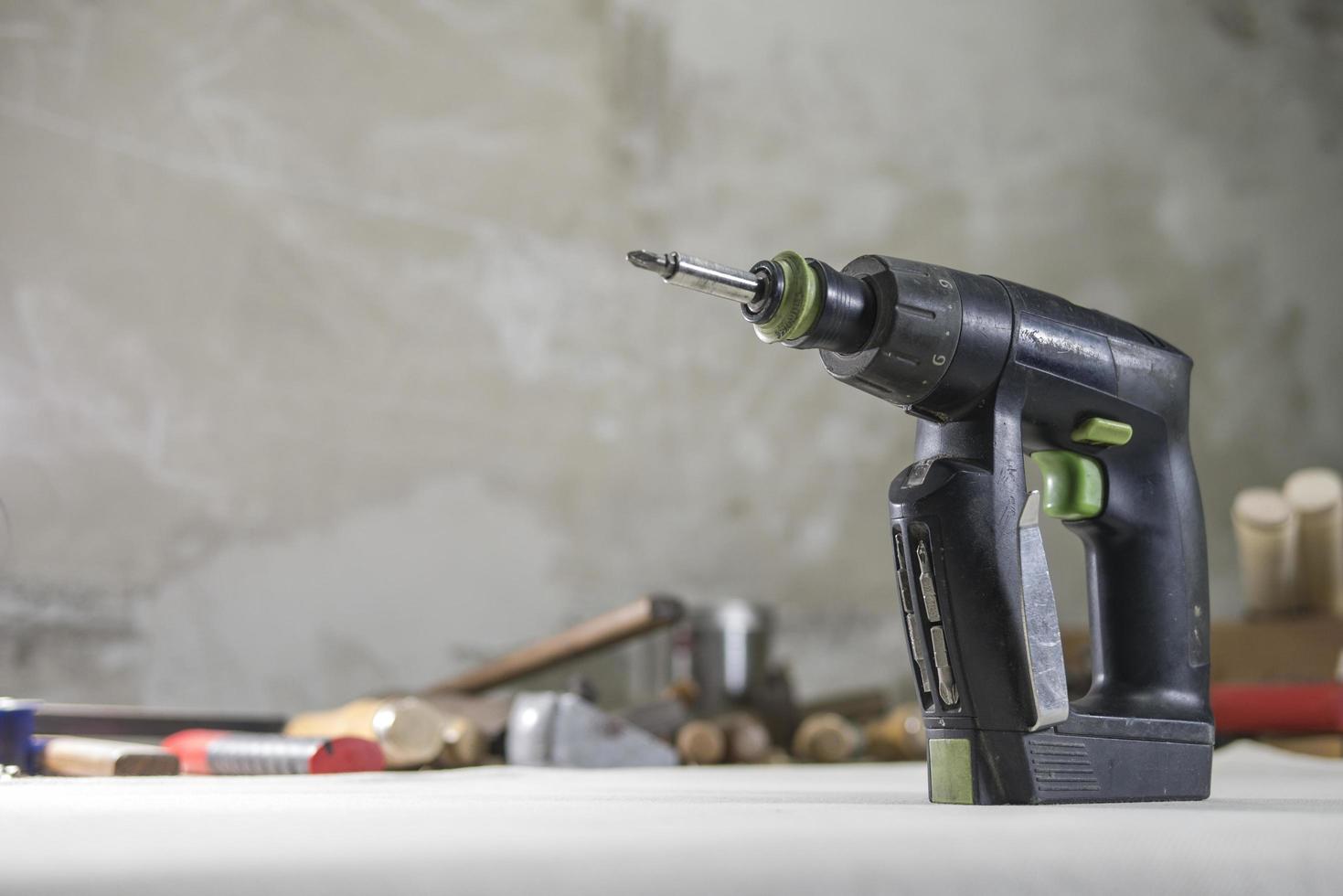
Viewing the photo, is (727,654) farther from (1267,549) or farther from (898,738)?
(1267,549)

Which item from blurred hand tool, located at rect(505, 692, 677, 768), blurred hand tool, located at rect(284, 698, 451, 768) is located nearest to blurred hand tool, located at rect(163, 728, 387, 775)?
blurred hand tool, located at rect(284, 698, 451, 768)

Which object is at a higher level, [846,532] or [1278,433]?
[1278,433]

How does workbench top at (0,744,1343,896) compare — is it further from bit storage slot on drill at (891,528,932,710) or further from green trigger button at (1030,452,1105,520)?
green trigger button at (1030,452,1105,520)

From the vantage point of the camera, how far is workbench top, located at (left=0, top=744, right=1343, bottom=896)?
426mm

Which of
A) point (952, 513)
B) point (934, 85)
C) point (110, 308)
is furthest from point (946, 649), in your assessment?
point (934, 85)

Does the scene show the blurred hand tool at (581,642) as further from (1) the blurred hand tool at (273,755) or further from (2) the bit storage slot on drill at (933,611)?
(2) the bit storage slot on drill at (933,611)

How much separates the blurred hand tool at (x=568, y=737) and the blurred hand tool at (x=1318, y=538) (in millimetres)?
1232

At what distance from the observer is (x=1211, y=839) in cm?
56

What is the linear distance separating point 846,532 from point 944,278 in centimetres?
166

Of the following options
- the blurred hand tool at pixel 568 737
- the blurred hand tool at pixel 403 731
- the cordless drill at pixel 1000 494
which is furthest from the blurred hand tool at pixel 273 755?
the cordless drill at pixel 1000 494

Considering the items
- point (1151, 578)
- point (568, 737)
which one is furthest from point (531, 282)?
point (1151, 578)

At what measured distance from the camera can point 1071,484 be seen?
35.2 inches

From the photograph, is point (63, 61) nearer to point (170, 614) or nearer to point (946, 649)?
point (170, 614)

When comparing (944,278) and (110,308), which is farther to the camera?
(110,308)
